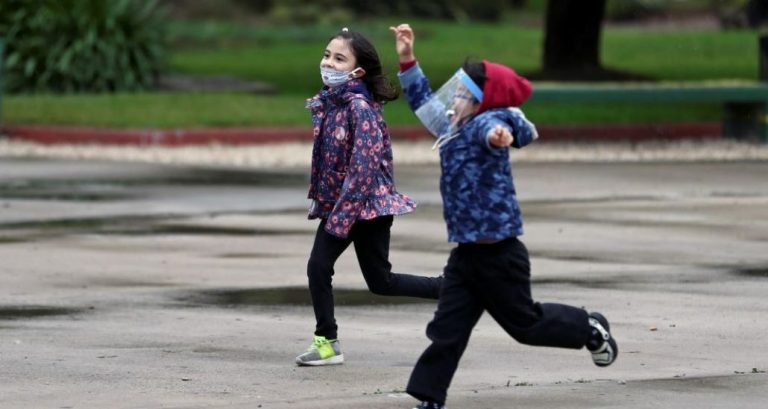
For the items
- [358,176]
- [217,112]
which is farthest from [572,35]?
[358,176]

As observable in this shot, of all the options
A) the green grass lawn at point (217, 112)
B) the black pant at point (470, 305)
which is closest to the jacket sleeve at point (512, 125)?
the black pant at point (470, 305)

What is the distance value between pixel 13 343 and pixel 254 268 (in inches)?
124

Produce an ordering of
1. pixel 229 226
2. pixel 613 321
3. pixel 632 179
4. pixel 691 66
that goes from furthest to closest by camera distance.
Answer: pixel 691 66
pixel 632 179
pixel 229 226
pixel 613 321

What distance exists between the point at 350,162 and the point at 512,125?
1.50 m

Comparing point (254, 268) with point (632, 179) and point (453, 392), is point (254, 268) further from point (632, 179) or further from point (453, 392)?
point (632, 179)

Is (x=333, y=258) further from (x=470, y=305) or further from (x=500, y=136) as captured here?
(x=500, y=136)

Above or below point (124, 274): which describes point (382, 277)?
above


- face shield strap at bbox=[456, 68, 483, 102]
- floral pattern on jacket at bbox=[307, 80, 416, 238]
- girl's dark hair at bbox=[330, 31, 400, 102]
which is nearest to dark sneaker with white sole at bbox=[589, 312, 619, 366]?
face shield strap at bbox=[456, 68, 483, 102]

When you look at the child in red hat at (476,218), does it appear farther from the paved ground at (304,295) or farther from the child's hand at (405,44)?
the paved ground at (304,295)

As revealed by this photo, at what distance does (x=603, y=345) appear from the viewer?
699cm

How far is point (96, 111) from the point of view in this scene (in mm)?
22688

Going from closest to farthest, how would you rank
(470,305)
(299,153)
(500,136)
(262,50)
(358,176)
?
(500,136) < (470,305) < (358,176) < (299,153) < (262,50)

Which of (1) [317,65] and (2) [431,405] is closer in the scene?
(2) [431,405]

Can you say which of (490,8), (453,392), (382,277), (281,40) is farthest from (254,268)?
(490,8)
